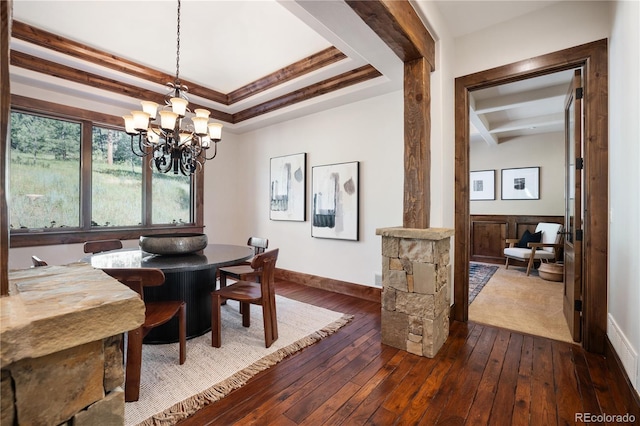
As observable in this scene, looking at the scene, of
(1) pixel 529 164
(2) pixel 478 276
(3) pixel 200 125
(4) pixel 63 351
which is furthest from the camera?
(1) pixel 529 164

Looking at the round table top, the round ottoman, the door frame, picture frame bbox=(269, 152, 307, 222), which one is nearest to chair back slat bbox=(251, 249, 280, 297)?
the round table top

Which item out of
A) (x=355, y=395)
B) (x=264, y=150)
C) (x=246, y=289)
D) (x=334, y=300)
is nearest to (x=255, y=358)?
(x=246, y=289)

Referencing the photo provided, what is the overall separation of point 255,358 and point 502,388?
5.51 ft

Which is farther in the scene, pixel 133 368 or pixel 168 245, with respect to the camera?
pixel 168 245

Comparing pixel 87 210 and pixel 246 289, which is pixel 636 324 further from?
pixel 87 210

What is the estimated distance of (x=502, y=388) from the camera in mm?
1792

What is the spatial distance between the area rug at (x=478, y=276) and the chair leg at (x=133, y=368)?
11.2ft

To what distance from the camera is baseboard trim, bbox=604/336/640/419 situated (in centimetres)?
152

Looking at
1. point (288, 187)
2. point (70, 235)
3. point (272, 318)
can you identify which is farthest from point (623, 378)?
point (70, 235)

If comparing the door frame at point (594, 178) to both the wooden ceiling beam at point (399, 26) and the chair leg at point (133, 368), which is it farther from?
the chair leg at point (133, 368)

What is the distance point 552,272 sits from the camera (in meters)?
4.42

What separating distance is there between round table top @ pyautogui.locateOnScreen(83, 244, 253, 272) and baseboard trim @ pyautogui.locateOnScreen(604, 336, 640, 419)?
259cm

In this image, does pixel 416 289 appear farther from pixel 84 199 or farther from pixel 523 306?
pixel 84 199

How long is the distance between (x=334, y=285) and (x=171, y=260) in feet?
7.29
